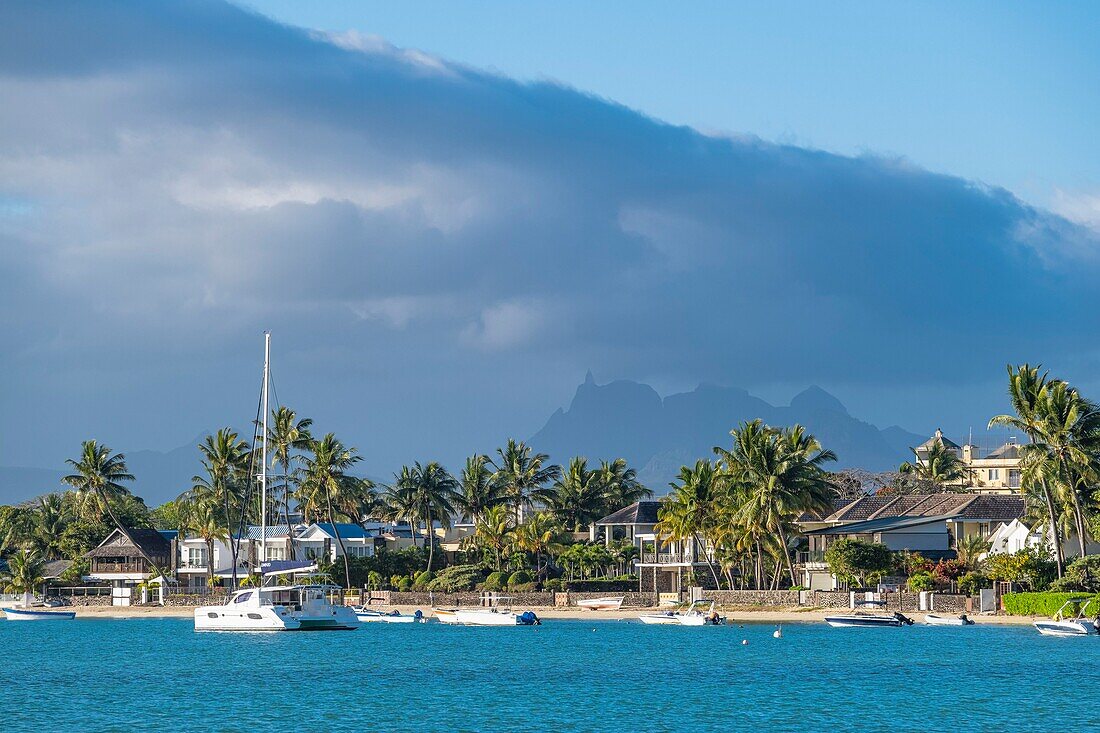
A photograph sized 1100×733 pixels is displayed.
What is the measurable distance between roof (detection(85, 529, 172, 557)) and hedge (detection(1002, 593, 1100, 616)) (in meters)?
97.7

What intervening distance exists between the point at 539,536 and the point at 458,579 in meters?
8.27

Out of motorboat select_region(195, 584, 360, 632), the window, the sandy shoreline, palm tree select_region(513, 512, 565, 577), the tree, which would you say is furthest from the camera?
the window

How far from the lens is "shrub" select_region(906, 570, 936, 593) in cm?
10494

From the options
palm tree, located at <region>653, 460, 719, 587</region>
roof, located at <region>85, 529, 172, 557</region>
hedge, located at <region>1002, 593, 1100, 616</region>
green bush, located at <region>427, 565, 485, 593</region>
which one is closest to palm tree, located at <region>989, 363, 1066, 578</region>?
hedge, located at <region>1002, 593, 1100, 616</region>

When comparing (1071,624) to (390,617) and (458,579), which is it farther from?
(458,579)

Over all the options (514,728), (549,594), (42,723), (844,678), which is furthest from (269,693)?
(549,594)

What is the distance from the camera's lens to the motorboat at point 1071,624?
287 feet

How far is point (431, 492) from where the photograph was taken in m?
149

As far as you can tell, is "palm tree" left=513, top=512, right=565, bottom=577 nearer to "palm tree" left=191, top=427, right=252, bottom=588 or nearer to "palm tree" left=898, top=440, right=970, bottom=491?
"palm tree" left=191, top=427, right=252, bottom=588

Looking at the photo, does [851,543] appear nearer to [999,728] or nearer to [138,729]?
[999,728]

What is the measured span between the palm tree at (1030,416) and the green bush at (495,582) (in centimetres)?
4817

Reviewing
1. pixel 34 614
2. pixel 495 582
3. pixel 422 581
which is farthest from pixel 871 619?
pixel 34 614

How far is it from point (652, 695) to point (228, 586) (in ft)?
315

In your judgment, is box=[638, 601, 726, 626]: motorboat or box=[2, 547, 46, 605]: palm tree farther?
box=[2, 547, 46, 605]: palm tree
